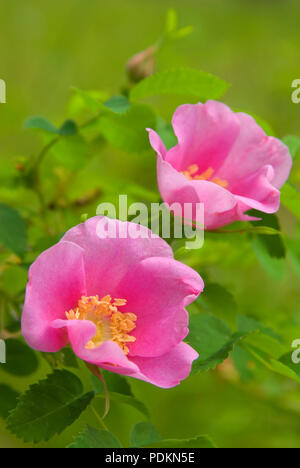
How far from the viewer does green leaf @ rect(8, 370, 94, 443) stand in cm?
36

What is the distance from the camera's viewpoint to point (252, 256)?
0.64 meters

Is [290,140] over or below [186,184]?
over

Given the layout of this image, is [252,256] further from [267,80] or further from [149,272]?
[267,80]

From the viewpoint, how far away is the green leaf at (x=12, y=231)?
47 centimetres

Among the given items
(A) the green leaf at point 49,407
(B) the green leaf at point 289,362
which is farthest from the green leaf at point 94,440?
(B) the green leaf at point 289,362

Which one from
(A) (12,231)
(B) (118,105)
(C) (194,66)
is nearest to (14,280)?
(A) (12,231)

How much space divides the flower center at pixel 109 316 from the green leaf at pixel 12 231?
0.11 metres

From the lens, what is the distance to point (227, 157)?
1.51 ft

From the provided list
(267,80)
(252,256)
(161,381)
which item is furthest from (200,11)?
(161,381)

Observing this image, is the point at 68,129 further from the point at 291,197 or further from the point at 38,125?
the point at 291,197

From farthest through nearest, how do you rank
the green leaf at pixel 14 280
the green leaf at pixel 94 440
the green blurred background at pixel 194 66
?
the green blurred background at pixel 194 66
the green leaf at pixel 14 280
the green leaf at pixel 94 440

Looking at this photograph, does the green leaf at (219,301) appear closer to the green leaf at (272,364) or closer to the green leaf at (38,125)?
the green leaf at (272,364)

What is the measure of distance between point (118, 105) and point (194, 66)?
1.13 m
